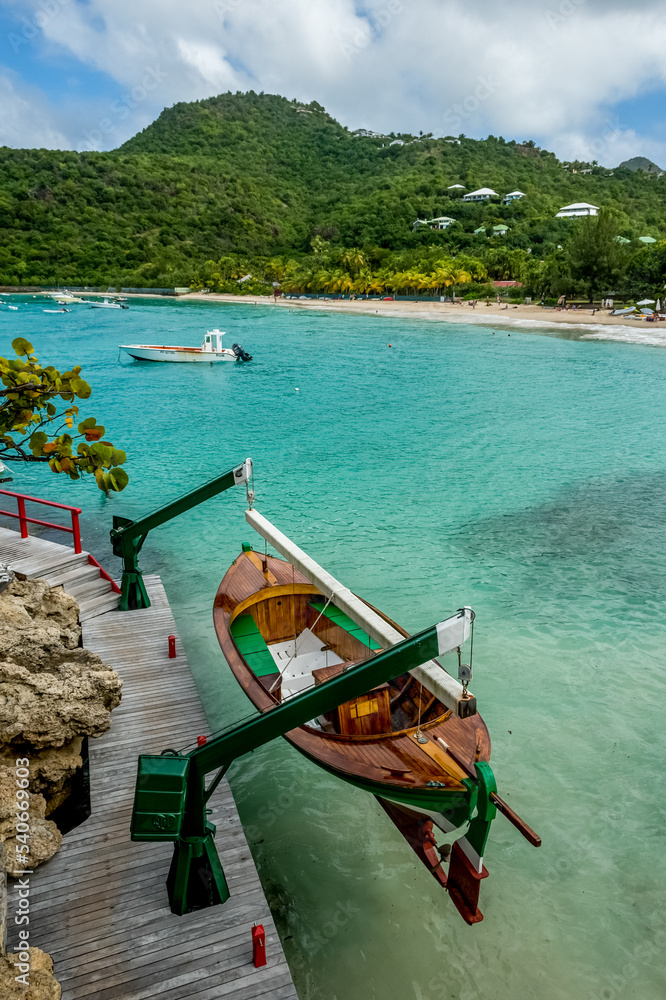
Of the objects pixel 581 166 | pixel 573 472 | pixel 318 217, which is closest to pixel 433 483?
pixel 573 472

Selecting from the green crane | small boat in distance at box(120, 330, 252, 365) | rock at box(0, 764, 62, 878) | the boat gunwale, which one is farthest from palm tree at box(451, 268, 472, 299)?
rock at box(0, 764, 62, 878)

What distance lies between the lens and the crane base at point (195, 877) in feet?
16.7

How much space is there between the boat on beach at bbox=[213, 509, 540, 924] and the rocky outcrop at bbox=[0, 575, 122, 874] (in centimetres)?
170

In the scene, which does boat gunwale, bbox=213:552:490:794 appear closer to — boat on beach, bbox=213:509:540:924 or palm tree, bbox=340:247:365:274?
boat on beach, bbox=213:509:540:924

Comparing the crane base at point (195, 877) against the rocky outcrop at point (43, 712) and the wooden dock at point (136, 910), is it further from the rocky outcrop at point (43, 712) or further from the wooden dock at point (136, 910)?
the rocky outcrop at point (43, 712)

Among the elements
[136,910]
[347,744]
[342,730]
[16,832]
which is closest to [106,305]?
[342,730]

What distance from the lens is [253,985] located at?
4629 millimetres

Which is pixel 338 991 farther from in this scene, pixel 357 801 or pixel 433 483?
pixel 433 483

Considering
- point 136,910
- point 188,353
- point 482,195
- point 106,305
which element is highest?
point 482,195

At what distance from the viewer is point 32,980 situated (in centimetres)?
433

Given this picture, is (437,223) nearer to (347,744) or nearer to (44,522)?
(44,522)

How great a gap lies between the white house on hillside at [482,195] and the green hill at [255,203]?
8.72 ft

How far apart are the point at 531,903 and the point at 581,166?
186819 millimetres

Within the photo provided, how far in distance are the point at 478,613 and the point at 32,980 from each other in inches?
356
